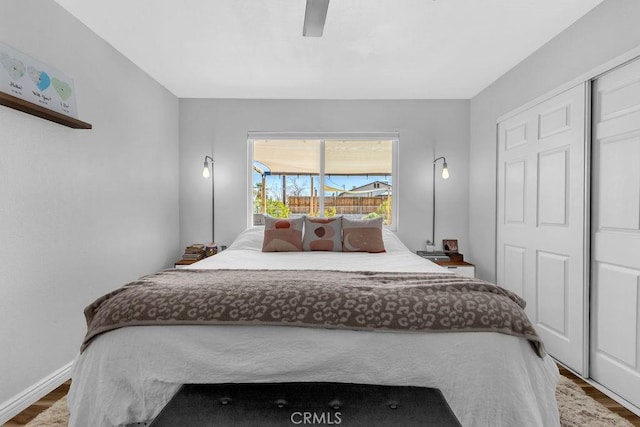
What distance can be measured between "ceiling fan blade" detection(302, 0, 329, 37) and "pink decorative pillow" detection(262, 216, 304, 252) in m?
1.71

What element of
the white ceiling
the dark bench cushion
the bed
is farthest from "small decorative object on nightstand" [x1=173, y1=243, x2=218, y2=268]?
the dark bench cushion

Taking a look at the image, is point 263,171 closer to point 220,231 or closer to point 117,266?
point 220,231

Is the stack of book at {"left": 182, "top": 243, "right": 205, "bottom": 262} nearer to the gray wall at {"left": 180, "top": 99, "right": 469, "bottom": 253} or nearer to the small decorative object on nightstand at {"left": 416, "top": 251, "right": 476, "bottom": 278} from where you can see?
the gray wall at {"left": 180, "top": 99, "right": 469, "bottom": 253}

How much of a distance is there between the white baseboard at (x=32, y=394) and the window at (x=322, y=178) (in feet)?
7.39

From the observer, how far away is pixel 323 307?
4.43 feet

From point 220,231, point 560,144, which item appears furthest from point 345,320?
point 220,231

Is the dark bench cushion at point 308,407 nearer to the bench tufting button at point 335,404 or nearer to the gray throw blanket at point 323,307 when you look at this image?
the bench tufting button at point 335,404

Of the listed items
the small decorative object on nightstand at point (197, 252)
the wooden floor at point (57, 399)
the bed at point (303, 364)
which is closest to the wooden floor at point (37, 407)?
the wooden floor at point (57, 399)

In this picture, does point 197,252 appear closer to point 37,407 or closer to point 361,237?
point 361,237

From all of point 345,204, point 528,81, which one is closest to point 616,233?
point 528,81

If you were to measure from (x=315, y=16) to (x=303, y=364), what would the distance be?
167cm

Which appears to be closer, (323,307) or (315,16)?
(323,307)

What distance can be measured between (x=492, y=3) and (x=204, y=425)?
2694 millimetres

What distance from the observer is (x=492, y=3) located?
7.17 feet
